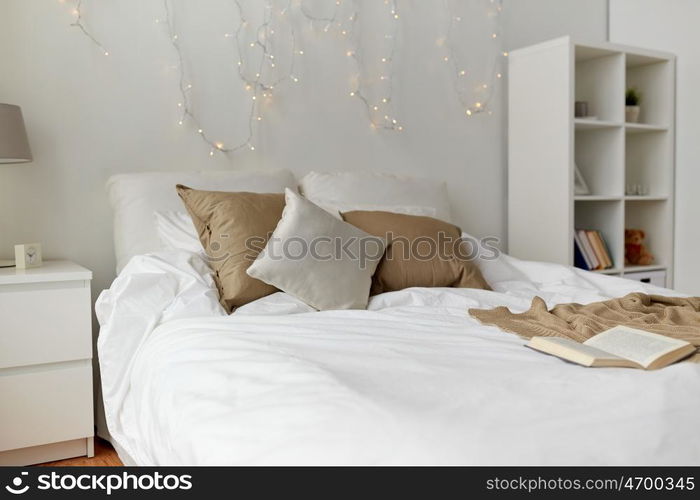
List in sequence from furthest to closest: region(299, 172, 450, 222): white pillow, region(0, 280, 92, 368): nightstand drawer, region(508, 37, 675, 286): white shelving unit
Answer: region(508, 37, 675, 286): white shelving unit < region(299, 172, 450, 222): white pillow < region(0, 280, 92, 368): nightstand drawer

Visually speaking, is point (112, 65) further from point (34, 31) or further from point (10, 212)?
point (10, 212)

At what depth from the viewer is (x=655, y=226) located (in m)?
3.69

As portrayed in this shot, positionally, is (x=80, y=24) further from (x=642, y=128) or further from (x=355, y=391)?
(x=642, y=128)

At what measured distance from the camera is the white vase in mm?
3531

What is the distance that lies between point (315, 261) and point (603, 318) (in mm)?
845

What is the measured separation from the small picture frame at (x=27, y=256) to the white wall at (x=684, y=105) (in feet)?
10.2

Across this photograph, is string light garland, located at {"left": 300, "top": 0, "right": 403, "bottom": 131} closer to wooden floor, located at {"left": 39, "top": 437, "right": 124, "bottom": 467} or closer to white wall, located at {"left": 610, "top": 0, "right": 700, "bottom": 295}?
white wall, located at {"left": 610, "top": 0, "right": 700, "bottom": 295}

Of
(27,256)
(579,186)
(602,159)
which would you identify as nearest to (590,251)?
(579,186)

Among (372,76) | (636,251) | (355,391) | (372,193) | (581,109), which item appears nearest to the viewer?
(355,391)

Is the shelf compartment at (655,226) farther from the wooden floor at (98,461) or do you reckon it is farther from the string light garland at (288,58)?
the wooden floor at (98,461)

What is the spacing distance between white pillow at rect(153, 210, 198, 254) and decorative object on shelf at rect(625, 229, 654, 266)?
95.5 inches

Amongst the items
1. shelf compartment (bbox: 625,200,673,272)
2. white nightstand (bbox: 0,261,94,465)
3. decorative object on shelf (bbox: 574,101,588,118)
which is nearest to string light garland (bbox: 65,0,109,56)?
white nightstand (bbox: 0,261,94,465)

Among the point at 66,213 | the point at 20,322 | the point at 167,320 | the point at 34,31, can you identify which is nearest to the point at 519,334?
the point at 167,320
